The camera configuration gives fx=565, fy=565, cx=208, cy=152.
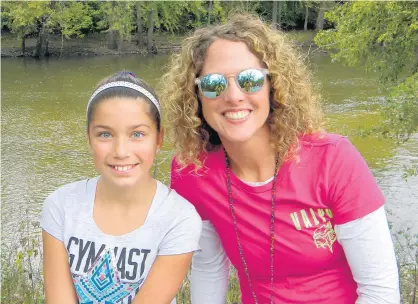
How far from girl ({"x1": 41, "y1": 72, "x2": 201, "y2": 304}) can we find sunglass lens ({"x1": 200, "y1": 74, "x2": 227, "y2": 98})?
0.21 m

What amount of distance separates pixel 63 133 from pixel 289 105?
12148 millimetres

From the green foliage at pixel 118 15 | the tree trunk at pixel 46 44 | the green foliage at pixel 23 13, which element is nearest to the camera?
the green foliage at pixel 23 13

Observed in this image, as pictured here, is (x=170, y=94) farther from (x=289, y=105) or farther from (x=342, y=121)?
(x=342, y=121)

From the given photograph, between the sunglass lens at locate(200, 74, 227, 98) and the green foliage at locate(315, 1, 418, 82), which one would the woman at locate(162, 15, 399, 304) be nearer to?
the sunglass lens at locate(200, 74, 227, 98)

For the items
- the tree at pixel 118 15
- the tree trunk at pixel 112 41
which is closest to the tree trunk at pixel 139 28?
the tree at pixel 118 15

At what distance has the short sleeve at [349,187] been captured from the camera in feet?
6.14

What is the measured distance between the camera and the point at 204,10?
1230 inches

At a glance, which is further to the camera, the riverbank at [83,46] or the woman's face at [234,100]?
the riverbank at [83,46]

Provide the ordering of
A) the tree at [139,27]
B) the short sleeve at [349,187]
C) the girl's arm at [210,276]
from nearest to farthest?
the short sleeve at [349,187] → the girl's arm at [210,276] → the tree at [139,27]

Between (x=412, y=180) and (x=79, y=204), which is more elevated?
(x=79, y=204)

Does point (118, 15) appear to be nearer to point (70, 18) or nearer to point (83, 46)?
point (70, 18)

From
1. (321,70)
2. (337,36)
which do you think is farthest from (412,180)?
(321,70)

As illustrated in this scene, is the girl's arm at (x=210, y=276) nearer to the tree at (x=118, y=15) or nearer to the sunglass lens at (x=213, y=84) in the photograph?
the sunglass lens at (x=213, y=84)

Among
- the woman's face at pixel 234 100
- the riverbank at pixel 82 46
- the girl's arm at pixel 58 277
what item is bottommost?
the riverbank at pixel 82 46
